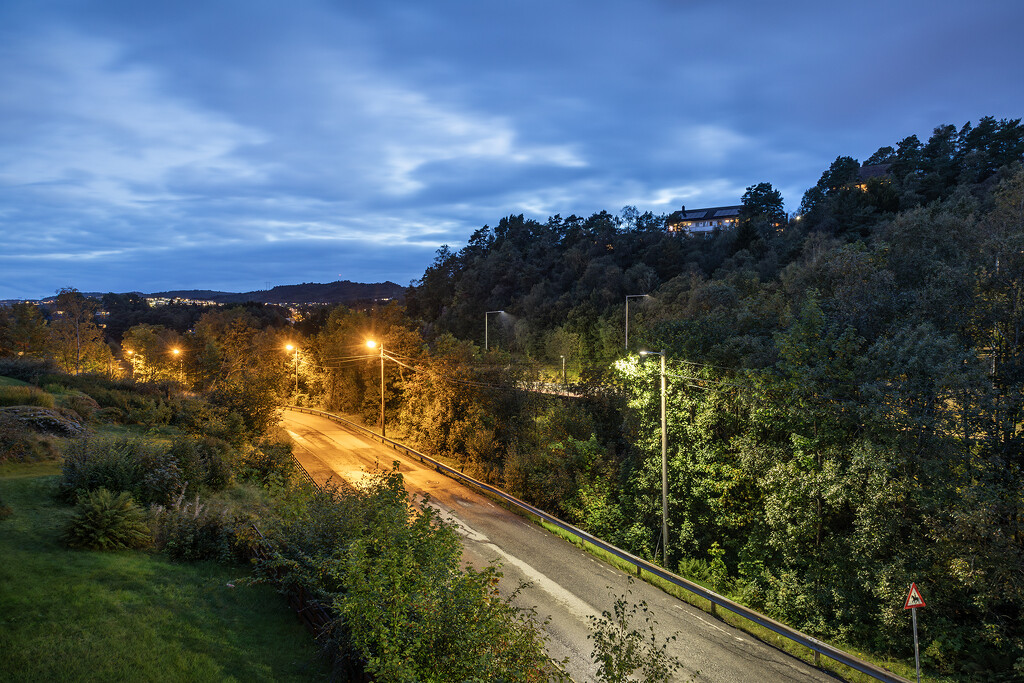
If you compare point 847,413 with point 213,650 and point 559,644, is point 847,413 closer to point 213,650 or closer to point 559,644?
point 559,644

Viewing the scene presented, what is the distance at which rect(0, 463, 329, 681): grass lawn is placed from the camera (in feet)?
24.8

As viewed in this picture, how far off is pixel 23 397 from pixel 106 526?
16705 mm

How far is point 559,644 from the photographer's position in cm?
1266

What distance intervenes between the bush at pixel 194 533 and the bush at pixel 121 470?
1955 millimetres

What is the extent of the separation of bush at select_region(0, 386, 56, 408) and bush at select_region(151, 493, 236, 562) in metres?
14.5

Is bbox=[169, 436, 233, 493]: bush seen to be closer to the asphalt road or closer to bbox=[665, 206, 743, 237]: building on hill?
the asphalt road

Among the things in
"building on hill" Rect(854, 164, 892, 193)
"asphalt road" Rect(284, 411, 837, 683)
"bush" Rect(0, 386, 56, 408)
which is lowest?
"asphalt road" Rect(284, 411, 837, 683)

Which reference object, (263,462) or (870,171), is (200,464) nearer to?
(263,462)

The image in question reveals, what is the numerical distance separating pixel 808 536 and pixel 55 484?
21266 millimetres

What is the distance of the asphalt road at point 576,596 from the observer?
1189cm

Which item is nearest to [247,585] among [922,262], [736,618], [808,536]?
[736,618]

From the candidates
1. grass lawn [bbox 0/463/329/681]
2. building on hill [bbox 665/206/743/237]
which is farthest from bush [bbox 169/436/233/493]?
building on hill [bbox 665/206/743/237]

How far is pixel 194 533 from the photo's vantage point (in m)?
12.4

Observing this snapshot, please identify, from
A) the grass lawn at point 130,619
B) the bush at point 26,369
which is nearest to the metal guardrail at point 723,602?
the grass lawn at point 130,619
